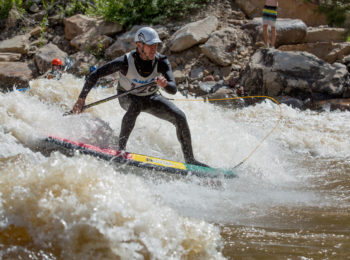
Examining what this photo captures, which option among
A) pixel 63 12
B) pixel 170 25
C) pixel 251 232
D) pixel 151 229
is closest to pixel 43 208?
pixel 151 229

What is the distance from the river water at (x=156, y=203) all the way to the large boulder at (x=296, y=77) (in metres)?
2.70

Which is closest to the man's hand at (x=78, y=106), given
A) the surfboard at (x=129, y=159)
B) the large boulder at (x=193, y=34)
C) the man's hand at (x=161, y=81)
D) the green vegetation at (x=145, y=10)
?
the surfboard at (x=129, y=159)

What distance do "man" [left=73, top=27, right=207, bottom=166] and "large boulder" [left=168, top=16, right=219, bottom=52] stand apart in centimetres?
599

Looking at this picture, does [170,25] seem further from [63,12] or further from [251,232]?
[251,232]

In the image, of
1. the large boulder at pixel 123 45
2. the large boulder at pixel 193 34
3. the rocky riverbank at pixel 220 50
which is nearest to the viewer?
the rocky riverbank at pixel 220 50

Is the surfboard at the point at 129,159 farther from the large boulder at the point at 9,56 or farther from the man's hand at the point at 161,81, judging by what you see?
the large boulder at the point at 9,56

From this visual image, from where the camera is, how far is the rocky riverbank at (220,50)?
808cm

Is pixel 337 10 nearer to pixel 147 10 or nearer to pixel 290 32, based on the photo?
pixel 290 32

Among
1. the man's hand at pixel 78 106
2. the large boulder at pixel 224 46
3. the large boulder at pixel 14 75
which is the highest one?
the man's hand at pixel 78 106

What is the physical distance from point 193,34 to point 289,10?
12.1 ft

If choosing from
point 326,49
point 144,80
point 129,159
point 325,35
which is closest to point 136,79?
point 144,80

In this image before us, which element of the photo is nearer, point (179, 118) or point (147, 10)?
point (179, 118)

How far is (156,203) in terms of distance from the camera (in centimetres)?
271

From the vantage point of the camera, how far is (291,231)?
8.79ft
